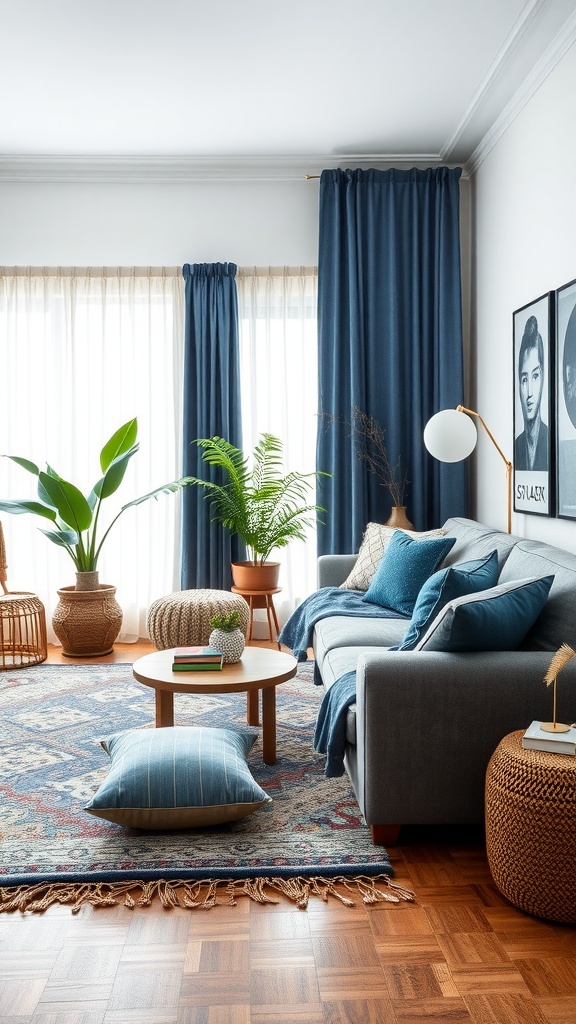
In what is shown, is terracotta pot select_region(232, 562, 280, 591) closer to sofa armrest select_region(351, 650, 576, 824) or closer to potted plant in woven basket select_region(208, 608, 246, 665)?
potted plant in woven basket select_region(208, 608, 246, 665)

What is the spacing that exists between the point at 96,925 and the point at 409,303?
4031 mm

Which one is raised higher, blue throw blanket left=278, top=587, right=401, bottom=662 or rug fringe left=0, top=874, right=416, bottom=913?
blue throw blanket left=278, top=587, right=401, bottom=662

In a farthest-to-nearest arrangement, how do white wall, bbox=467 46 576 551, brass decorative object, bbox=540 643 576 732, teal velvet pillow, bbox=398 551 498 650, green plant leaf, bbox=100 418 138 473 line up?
green plant leaf, bbox=100 418 138 473
white wall, bbox=467 46 576 551
teal velvet pillow, bbox=398 551 498 650
brass decorative object, bbox=540 643 576 732

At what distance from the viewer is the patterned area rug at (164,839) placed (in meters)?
2.29

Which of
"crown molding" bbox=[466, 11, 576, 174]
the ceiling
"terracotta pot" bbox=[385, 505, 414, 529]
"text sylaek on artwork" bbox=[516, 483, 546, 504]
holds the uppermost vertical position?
the ceiling

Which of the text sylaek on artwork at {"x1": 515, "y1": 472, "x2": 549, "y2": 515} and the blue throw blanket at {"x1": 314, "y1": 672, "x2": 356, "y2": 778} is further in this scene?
the text sylaek on artwork at {"x1": 515, "y1": 472, "x2": 549, "y2": 515}

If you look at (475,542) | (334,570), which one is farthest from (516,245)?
(334,570)

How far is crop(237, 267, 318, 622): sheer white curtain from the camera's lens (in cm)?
538

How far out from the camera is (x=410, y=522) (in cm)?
517

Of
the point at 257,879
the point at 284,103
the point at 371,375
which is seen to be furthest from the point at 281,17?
the point at 257,879

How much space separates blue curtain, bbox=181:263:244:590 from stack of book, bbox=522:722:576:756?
3.32 metres

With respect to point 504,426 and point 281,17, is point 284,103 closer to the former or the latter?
point 281,17

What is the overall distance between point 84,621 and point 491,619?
3099 mm

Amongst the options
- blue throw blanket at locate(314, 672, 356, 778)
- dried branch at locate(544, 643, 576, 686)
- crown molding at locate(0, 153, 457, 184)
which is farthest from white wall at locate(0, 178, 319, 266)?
dried branch at locate(544, 643, 576, 686)
